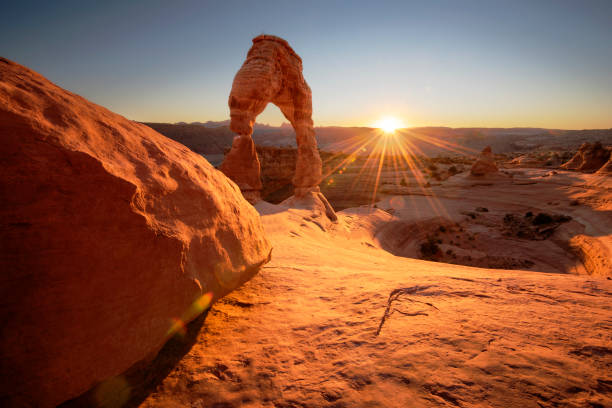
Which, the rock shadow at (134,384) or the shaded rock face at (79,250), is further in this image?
the rock shadow at (134,384)

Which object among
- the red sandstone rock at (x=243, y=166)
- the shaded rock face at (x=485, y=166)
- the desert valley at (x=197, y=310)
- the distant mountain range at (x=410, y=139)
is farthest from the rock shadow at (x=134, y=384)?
the distant mountain range at (x=410, y=139)

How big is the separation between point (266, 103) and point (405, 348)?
8.68m

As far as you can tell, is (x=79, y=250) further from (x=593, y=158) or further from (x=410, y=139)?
(x=410, y=139)

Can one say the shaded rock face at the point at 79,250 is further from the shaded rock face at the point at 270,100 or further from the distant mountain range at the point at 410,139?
the distant mountain range at the point at 410,139

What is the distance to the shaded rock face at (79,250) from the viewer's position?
3.46ft

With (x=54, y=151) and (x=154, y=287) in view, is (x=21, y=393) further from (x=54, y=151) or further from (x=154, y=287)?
→ (x=54, y=151)

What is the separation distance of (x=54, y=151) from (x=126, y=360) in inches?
43.8

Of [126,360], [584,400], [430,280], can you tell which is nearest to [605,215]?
[430,280]

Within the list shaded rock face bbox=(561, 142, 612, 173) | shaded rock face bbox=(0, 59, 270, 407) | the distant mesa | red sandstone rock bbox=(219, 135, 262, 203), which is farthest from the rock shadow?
shaded rock face bbox=(561, 142, 612, 173)

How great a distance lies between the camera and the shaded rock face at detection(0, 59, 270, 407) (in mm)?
1055

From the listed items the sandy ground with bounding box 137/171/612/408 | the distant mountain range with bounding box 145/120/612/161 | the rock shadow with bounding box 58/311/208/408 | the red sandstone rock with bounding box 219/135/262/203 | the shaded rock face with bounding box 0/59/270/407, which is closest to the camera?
the shaded rock face with bounding box 0/59/270/407

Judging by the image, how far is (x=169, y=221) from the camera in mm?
1554

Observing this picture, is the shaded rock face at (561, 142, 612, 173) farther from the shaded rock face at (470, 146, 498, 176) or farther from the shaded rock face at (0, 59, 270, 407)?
the shaded rock face at (0, 59, 270, 407)

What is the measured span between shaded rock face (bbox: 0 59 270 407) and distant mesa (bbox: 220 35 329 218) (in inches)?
273
